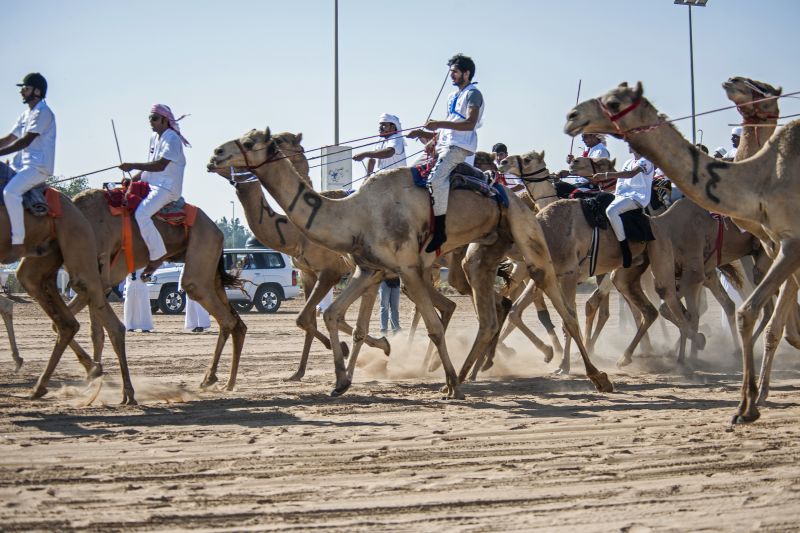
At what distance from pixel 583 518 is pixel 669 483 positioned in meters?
0.98

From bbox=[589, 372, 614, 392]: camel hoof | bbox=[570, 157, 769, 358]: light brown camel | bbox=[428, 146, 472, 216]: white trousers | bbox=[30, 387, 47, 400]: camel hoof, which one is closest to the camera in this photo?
bbox=[30, 387, 47, 400]: camel hoof

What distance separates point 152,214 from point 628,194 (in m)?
5.94

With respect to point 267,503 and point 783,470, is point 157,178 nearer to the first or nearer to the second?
point 267,503

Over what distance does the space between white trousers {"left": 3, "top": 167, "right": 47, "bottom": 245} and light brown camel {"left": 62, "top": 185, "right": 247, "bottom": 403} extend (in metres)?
1.00

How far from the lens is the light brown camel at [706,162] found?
9.01m

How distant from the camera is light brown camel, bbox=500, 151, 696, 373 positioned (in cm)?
1330

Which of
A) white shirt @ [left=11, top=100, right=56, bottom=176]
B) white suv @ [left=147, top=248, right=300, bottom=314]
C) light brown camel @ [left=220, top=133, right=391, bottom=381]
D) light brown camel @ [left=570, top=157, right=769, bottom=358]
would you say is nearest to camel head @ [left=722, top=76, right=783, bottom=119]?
light brown camel @ [left=220, top=133, right=391, bottom=381]

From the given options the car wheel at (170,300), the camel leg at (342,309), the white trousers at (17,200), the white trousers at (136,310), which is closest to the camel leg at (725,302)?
the camel leg at (342,309)

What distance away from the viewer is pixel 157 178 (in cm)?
1166

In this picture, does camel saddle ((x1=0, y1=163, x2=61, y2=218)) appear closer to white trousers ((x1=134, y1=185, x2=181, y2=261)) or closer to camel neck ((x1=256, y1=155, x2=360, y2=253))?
white trousers ((x1=134, y1=185, x2=181, y2=261))

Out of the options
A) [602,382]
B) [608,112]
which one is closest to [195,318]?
[602,382]

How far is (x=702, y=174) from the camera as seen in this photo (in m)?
9.10

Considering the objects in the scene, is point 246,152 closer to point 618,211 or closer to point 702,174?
point 702,174

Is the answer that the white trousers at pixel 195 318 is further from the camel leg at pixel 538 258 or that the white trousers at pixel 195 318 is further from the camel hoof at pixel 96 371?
the camel leg at pixel 538 258
